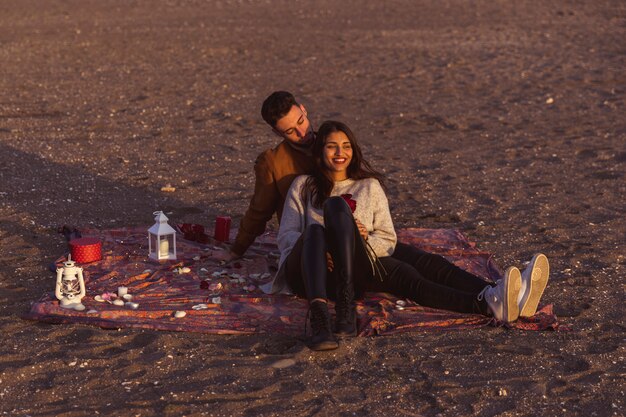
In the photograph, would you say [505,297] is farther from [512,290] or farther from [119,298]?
[119,298]

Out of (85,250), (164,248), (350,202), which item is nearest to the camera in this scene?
(350,202)

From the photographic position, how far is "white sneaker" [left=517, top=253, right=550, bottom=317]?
5875mm

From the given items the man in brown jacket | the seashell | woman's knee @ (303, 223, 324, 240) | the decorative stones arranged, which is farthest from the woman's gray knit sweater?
the seashell

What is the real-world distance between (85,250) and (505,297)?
3.04 m

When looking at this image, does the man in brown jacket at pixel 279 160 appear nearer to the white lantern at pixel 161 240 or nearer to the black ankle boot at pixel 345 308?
the white lantern at pixel 161 240

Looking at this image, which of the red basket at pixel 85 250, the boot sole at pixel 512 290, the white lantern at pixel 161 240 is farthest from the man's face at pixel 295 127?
the boot sole at pixel 512 290

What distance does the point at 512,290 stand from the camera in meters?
5.87

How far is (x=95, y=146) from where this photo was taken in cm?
1089

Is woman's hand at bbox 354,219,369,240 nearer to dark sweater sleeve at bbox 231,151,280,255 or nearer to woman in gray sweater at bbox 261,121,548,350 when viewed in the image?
woman in gray sweater at bbox 261,121,548,350

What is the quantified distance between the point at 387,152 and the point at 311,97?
119 inches

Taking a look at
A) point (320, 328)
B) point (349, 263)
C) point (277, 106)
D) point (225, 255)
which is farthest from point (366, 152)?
point (320, 328)

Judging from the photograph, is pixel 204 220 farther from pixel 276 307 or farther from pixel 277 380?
pixel 277 380

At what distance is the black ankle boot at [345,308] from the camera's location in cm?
588

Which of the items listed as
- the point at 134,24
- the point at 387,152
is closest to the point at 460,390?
the point at 387,152
